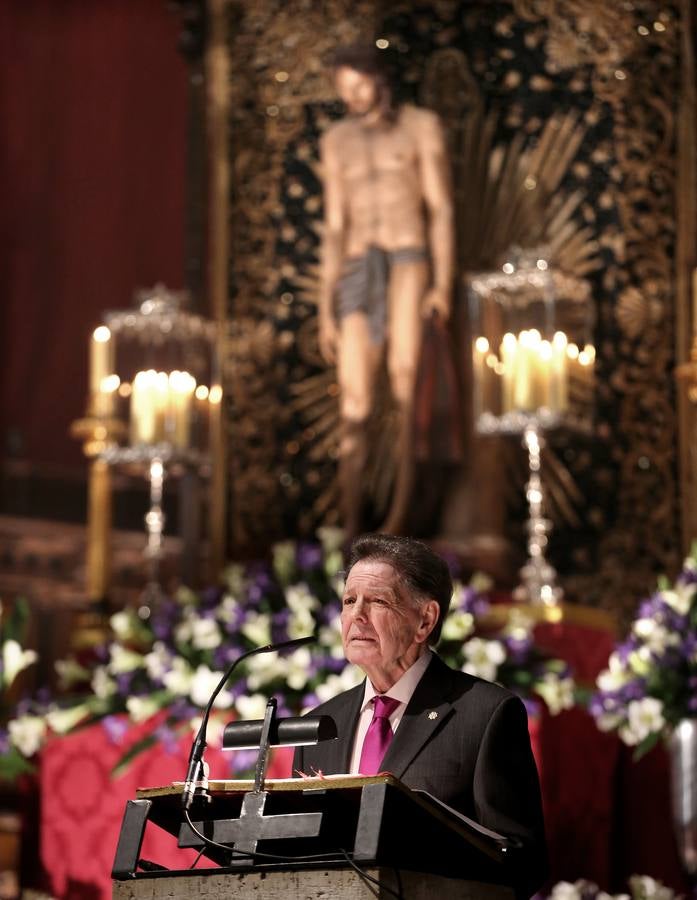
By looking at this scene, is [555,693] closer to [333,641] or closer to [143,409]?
[333,641]

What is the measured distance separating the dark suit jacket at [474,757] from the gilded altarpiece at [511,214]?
4053 mm

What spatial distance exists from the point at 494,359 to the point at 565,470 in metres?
0.82

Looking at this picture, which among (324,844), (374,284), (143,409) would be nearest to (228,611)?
(143,409)

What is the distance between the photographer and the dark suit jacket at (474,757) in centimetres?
289

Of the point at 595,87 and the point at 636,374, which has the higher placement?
the point at 595,87

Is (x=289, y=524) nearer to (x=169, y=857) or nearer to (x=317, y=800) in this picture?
(x=169, y=857)

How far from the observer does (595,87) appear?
24.4 feet

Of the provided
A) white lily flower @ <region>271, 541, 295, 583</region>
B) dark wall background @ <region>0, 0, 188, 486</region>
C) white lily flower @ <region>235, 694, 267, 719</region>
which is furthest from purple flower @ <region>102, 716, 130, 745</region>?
dark wall background @ <region>0, 0, 188, 486</region>

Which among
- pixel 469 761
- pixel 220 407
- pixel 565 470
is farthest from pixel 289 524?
pixel 469 761

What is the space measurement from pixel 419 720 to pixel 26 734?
2.83m

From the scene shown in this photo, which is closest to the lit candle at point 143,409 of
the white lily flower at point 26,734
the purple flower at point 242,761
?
the white lily flower at point 26,734

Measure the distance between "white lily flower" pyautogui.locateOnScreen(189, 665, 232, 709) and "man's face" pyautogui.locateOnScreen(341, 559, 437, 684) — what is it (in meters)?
2.27

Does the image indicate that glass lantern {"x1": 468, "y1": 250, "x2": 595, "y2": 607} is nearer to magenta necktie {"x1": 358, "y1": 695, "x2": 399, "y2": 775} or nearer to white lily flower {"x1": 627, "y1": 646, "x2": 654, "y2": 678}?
→ white lily flower {"x1": 627, "y1": 646, "x2": 654, "y2": 678}

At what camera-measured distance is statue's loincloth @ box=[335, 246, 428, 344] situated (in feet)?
23.5
